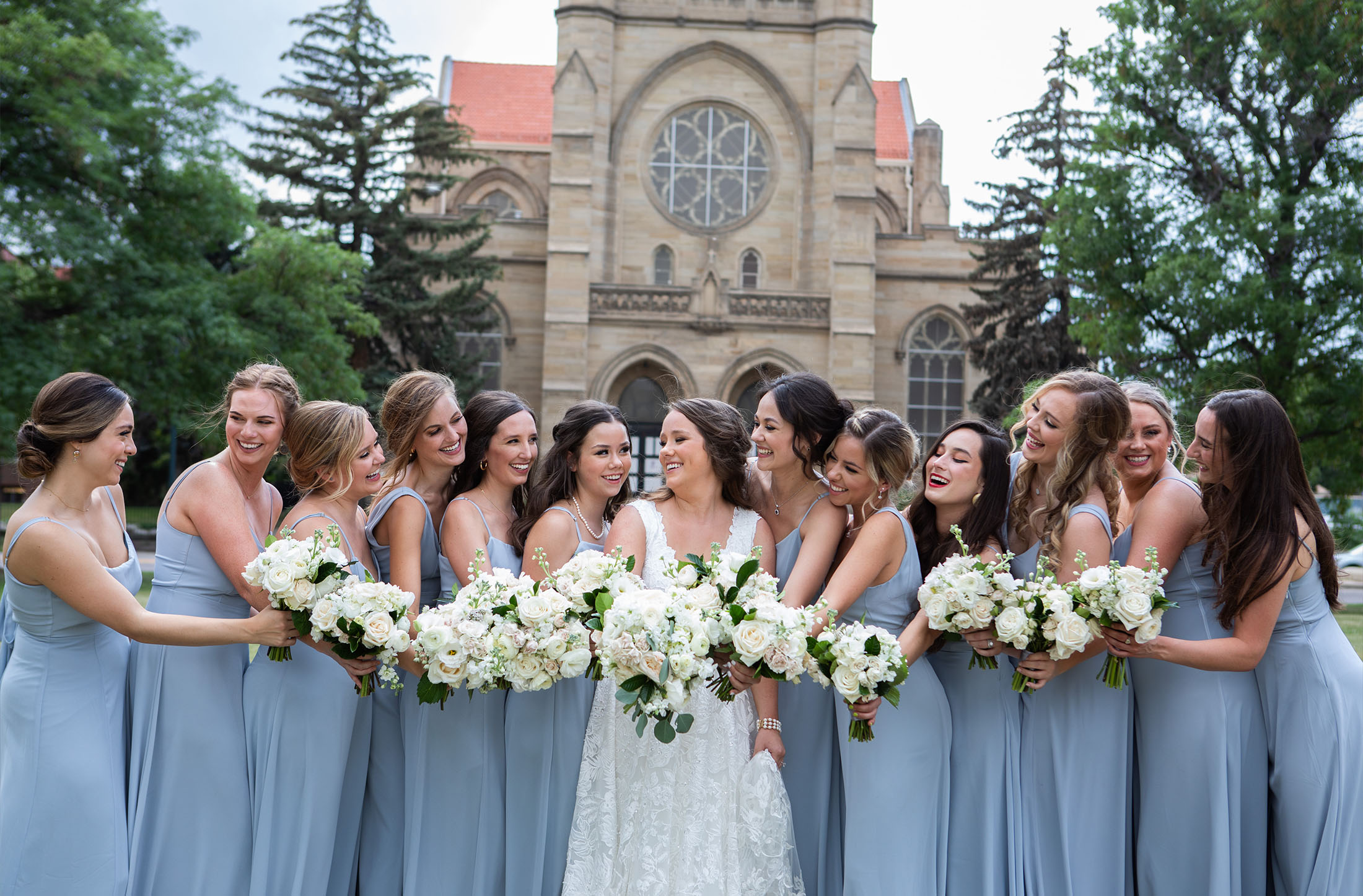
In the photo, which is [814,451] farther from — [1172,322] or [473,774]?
[1172,322]

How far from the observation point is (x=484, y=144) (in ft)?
128

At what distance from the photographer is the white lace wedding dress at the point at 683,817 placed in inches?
160

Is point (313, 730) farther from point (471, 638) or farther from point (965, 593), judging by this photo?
point (965, 593)

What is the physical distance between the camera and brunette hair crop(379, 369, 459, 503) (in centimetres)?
503

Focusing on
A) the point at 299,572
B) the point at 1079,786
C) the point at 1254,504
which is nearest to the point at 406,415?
the point at 299,572

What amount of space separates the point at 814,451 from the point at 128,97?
65.0 ft

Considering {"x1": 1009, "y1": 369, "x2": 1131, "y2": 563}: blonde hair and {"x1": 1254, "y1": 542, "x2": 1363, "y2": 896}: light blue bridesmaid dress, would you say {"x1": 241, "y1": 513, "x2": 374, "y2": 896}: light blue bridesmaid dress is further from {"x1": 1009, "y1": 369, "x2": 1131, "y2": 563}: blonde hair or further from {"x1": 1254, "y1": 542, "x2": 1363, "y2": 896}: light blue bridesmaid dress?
{"x1": 1254, "y1": 542, "x2": 1363, "y2": 896}: light blue bridesmaid dress

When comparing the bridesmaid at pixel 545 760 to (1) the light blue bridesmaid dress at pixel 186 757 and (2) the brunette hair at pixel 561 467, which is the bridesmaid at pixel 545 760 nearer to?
(2) the brunette hair at pixel 561 467

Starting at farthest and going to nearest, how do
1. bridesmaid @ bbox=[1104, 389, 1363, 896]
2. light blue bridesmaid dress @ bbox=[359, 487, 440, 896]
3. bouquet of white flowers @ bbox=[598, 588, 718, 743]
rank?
light blue bridesmaid dress @ bbox=[359, 487, 440, 896]
bridesmaid @ bbox=[1104, 389, 1363, 896]
bouquet of white flowers @ bbox=[598, 588, 718, 743]

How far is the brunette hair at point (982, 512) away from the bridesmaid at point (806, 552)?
0.43m

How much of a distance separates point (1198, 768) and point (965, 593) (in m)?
1.25

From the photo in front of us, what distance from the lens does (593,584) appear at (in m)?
3.99

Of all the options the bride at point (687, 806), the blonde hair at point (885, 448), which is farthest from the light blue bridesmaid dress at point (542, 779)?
the blonde hair at point (885, 448)

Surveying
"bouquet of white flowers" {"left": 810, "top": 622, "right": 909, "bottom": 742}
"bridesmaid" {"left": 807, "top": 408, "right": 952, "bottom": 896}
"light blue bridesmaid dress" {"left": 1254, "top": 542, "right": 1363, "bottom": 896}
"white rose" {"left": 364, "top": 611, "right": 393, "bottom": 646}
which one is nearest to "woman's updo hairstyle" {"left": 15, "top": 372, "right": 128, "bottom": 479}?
"white rose" {"left": 364, "top": 611, "right": 393, "bottom": 646}
